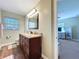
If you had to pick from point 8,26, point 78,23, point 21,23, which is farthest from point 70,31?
point 8,26

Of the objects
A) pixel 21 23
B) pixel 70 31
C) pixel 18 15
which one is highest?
pixel 18 15

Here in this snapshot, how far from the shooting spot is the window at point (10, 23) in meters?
4.99

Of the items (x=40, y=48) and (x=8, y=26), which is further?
(x=8, y=26)

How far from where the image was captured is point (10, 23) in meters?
5.30

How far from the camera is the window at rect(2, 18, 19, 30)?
499cm

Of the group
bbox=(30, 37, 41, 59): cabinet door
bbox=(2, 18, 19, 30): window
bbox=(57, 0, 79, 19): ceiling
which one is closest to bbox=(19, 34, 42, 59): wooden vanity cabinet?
bbox=(30, 37, 41, 59): cabinet door

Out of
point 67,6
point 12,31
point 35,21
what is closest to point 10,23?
point 12,31

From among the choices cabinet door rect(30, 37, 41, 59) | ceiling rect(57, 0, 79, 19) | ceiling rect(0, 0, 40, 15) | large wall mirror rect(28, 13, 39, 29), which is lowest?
cabinet door rect(30, 37, 41, 59)

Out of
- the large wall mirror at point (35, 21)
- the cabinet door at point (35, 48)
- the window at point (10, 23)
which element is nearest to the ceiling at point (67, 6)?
the large wall mirror at point (35, 21)

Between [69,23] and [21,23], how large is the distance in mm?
5089

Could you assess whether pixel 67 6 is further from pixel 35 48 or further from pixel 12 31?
pixel 12 31

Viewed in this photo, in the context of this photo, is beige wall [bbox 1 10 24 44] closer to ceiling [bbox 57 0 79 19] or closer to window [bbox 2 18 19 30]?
window [bbox 2 18 19 30]

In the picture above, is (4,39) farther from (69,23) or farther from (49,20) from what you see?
(69,23)

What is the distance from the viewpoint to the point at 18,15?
5.77 meters
